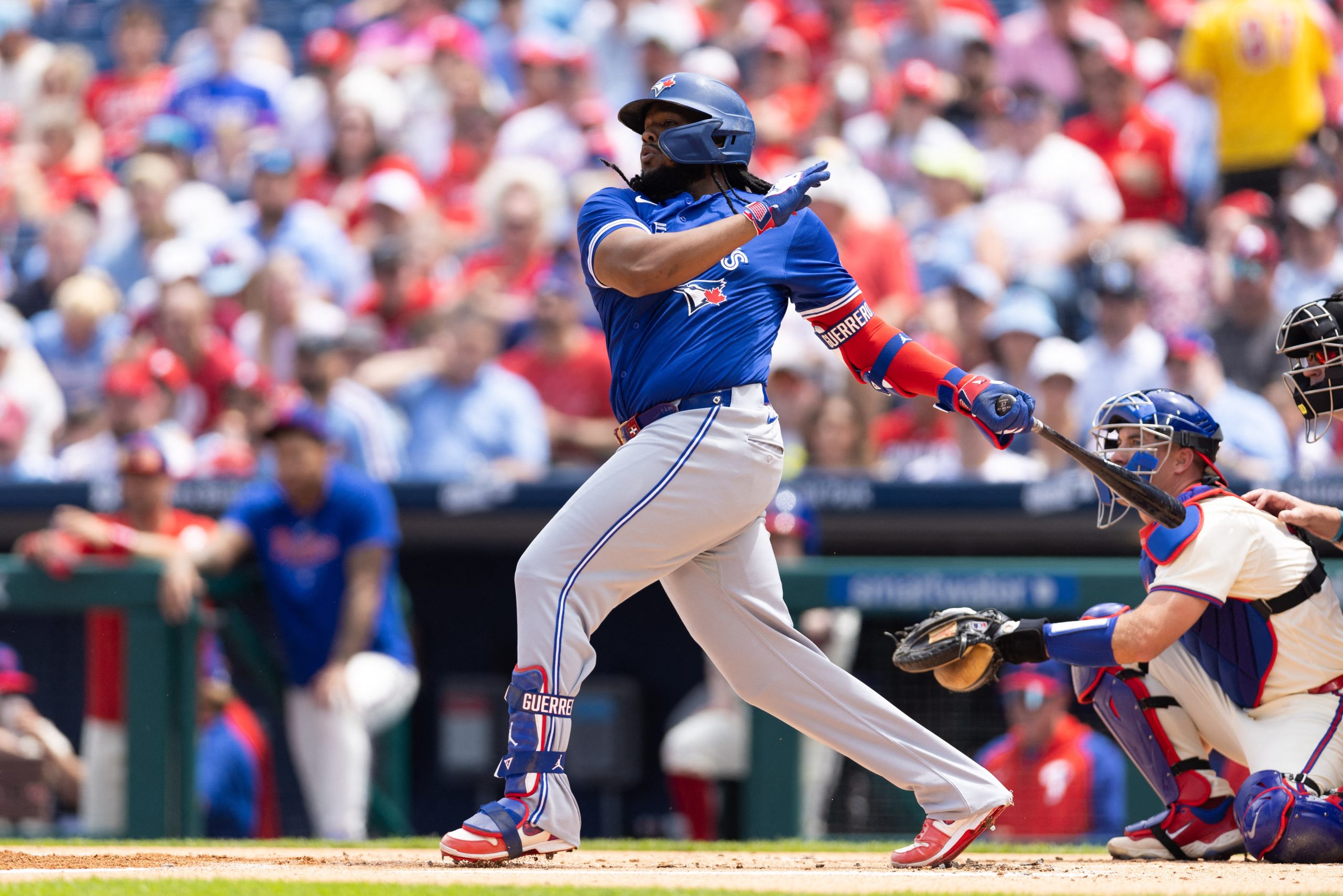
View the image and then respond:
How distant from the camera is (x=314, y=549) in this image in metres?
6.95

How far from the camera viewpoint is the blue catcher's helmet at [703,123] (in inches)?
160

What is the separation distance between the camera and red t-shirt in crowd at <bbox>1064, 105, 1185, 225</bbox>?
902 cm

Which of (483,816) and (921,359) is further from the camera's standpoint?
(921,359)

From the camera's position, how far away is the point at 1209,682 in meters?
4.42

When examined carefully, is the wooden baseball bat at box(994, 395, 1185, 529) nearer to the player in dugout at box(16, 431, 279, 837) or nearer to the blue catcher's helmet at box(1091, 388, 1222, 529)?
the blue catcher's helmet at box(1091, 388, 1222, 529)

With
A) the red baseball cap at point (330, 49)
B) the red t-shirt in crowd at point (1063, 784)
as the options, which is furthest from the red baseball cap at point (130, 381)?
the red t-shirt in crowd at point (1063, 784)

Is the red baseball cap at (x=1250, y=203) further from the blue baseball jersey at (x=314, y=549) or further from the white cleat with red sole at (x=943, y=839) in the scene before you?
the white cleat with red sole at (x=943, y=839)

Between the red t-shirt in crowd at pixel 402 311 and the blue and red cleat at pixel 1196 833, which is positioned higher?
the red t-shirt in crowd at pixel 402 311

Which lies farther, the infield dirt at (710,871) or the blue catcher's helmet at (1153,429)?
the blue catcher's helmet at (1153,429)

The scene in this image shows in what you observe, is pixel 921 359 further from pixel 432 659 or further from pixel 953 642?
pixel 432 659

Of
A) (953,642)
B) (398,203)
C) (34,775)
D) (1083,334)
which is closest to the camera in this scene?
(953,642)

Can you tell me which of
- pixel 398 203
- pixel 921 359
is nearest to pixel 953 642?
pixel 921 359

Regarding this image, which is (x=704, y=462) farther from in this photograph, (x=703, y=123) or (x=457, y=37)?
(x=457, y=37)

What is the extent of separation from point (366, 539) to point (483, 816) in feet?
10.3
